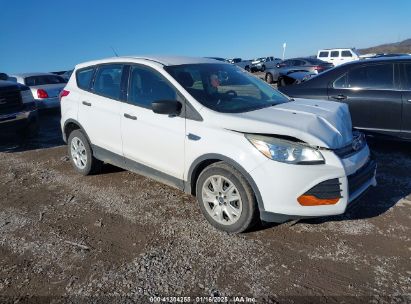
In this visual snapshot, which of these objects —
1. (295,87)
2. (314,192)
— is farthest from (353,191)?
(295,87)

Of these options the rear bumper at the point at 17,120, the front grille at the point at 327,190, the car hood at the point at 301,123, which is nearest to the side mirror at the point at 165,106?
the car hood at the point at 301,123

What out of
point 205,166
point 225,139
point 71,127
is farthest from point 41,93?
point 225,139

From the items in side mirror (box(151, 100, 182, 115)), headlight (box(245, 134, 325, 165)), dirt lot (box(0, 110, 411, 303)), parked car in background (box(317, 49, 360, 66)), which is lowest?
dirt lot (box(0, 110, 411, 303))

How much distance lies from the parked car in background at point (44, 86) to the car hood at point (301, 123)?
907 centimetres

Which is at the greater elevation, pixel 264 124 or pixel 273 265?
pixel 264 124

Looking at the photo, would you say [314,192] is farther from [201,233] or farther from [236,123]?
[201,233]

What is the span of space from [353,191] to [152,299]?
2045mm

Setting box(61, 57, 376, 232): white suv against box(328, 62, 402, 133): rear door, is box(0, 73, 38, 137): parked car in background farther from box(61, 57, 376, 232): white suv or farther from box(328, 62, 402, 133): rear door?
box(328, 62, 402, 133): rear door

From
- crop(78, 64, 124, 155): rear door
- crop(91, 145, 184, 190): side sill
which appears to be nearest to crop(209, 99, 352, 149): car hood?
crop(91, 145, 184, 190): side sill

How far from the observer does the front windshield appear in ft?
13.1

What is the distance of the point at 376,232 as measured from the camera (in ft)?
12.0

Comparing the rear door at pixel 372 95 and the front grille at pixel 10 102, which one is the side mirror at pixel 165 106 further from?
the front grille at pixel 10 102

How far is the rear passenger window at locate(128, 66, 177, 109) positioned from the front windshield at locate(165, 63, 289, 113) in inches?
6.5

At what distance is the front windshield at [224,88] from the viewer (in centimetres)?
399
